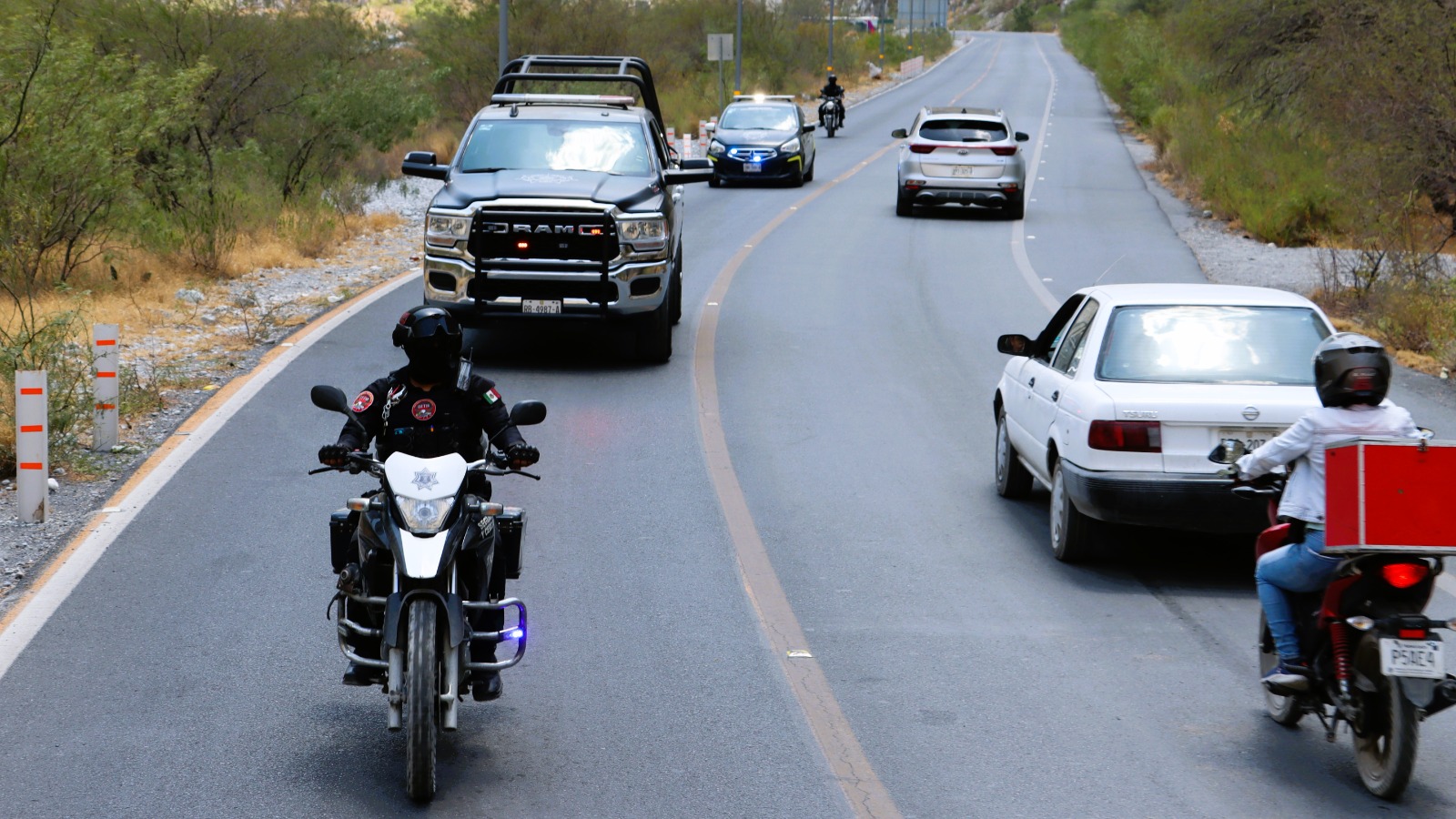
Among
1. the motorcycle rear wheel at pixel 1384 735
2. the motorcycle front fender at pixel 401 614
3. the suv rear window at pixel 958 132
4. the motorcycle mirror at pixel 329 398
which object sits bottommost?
the motorcycle rear wheel at pixel 1384 735

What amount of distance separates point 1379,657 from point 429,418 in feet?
10.9

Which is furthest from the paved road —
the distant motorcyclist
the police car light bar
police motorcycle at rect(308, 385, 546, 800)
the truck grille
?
the distant motorcyclist

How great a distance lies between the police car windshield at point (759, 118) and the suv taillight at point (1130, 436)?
26.7 meters

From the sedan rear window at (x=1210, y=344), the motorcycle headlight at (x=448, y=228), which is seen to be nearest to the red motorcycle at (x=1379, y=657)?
the sedan rear window at (x=1210, y=344)

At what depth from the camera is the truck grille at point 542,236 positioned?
547 inches

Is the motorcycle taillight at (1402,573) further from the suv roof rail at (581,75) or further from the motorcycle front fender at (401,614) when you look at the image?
the suv roof rail at (581,75)

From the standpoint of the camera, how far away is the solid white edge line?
725 centimetres

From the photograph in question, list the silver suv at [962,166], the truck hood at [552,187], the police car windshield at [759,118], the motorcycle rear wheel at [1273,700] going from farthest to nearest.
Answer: the police car windshield at [759,118] < the silver suv at [962,166] < the truck hood at [552,187] < the motorcycle rear wheel at [1273,700]

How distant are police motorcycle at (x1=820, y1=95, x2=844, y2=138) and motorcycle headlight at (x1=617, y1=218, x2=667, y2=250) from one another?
38003mm

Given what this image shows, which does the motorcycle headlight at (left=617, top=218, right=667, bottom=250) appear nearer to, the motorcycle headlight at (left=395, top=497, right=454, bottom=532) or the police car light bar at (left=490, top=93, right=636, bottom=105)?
the police car light bar at (left=490, top=93, right=636, bottom=105)

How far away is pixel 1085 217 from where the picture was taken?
2848 centimetres

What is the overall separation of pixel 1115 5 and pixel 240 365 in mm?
104826

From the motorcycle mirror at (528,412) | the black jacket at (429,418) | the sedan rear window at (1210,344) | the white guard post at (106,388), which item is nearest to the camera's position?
the motorcycle mirror at (528,412)

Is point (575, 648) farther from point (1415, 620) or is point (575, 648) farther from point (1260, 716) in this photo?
point (1415, 620)
